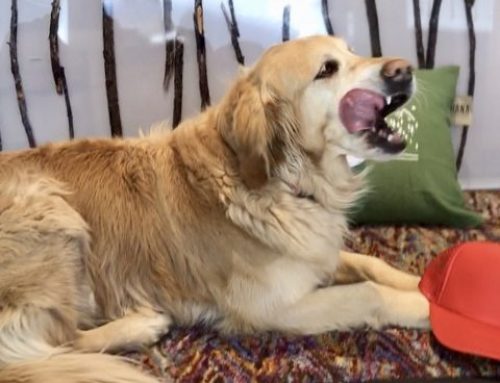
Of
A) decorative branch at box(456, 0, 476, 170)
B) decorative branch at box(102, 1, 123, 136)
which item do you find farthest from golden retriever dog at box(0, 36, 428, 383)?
decorative branch at box(456, 0, 476, 170)

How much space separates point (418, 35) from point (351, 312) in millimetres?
1273

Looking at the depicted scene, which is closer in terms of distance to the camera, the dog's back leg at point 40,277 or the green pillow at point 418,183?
the dog's back leg at point 40,277

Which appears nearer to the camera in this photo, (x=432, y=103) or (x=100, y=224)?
(x=100, y=224)

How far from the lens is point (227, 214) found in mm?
1575

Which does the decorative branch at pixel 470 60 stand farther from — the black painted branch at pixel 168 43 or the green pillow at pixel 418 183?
the black painted branch at pixel 168 43

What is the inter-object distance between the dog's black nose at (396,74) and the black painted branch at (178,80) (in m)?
1.09

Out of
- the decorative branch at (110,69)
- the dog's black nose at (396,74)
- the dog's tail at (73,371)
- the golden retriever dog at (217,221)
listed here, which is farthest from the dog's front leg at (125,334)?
the decorative branch at (110,69)

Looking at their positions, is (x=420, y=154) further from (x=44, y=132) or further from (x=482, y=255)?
(x=44, y=132)

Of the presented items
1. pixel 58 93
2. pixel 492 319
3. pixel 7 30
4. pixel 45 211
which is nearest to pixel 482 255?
pixel 492 319

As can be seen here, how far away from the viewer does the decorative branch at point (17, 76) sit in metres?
2.32

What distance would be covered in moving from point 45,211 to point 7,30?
1045 millimetres

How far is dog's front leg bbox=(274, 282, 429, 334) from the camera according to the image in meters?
1.55

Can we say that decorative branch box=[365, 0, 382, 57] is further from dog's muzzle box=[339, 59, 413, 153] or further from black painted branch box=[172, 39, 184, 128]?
dog's muzzle box=[339, 59, 413, 153]

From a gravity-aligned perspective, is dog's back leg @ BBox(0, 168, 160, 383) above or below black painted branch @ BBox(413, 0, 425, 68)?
below
